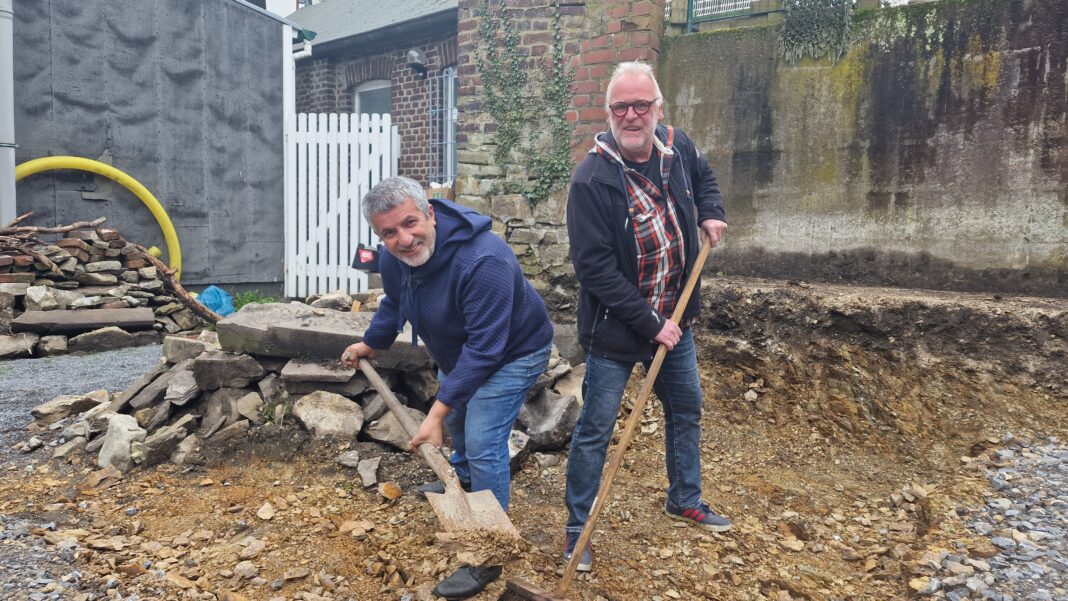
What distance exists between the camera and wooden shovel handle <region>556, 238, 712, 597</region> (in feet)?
8.16

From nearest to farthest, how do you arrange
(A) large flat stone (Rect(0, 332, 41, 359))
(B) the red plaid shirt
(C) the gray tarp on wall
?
(B) the red plaid shirt → (A) large flat stone (Rect(0, 332, 41, 359)) → (C) the gray tarp on wall

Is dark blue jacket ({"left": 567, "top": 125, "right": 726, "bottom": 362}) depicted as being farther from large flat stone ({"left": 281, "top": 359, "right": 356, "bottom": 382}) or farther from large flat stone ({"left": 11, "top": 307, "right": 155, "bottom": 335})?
large flat stone ({"left": 11, "top": 307, "right": 155, "bottom": 335})

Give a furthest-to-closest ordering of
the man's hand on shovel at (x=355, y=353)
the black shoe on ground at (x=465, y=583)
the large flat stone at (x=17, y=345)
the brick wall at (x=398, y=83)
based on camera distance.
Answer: the brick wall at (x=398, y=83), the large flat stone at (x=17, y=345), the man's hand on shovel at (x=355, y=353), the black shoe on ground at (x=465, y=583)

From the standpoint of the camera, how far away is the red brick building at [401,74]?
36.2 ft

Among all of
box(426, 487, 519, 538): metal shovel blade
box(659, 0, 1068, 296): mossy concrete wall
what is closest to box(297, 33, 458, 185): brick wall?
box(659, 0, 1068, 296): mossy concrete wall

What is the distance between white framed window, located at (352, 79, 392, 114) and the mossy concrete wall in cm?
835

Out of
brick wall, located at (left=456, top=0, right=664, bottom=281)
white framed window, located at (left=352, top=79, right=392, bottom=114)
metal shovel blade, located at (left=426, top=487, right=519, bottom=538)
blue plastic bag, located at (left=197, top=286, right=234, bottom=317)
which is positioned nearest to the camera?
metal shovel blade, located at (left=426, top=487, right=519, bottom=538)

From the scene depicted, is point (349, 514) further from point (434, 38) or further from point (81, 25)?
point (434, 38)

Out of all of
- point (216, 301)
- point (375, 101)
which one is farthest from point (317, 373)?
point (375, 101)

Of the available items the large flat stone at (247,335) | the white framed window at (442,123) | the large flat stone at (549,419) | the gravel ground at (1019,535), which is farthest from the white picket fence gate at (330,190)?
the gravel ground at (1019,535)

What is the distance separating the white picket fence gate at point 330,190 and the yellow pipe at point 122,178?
58.3 inches

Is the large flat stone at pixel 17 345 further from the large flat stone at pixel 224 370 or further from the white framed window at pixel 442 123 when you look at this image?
the white framed window at pixel 442 123

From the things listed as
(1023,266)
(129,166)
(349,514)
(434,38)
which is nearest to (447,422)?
(349,514)

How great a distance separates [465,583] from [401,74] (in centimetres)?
1069
